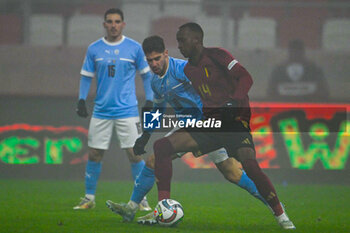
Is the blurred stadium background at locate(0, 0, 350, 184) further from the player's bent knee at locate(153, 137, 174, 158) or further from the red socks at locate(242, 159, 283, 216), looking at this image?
the red socks at locate(242, 159, 283, 216)

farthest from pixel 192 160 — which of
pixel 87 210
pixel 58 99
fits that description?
pixel 87 210

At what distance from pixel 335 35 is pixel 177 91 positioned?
19.4 ft

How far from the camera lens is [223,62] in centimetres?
578

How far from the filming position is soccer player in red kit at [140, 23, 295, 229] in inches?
217

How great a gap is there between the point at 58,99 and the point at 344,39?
15.5 ft

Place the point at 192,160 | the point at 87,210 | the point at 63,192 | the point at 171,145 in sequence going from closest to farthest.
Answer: the point at 171,145 < the point at 87,210 < the point at 63,192 < the point at 192,160

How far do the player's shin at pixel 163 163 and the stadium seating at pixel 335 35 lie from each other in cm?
631

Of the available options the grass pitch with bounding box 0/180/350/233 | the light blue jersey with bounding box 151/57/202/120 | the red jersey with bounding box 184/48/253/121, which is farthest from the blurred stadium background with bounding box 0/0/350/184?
the red jersey with bounding box 184/48/253/121

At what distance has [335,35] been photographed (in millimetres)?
11414

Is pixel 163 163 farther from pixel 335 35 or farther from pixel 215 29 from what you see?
pixel 335 35

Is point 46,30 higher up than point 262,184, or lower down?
higher up

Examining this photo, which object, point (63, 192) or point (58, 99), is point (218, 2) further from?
point (63, 192)

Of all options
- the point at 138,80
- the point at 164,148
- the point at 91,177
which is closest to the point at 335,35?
the point at 138,80

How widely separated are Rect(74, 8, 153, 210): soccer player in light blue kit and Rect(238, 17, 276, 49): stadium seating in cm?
393
